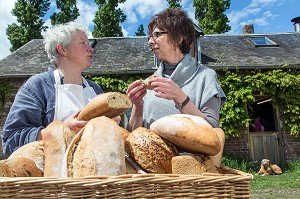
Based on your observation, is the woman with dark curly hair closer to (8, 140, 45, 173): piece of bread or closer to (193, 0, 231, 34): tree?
(8, 140, 45, 173): piece of bread

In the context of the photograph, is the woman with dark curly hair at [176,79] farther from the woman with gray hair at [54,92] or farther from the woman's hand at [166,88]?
the woman with gray hair at [54,92]

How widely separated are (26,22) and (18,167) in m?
20.7

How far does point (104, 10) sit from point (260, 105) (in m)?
9.99

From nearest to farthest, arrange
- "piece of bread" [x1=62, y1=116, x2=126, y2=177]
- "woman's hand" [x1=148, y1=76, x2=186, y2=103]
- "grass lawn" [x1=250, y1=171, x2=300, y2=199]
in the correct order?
1. "piece of bread" [x1=62, y1=116, x2=126, y2=177]
2. "woman's hand" [x1=148, y1=76, x2=186, y2=103]
3. "grass lawn" [x1=250, y1=171, x2=300, y2=199]

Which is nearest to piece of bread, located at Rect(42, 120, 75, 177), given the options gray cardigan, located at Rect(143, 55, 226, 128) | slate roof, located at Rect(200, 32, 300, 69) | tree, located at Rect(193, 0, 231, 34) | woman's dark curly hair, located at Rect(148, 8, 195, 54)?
gray cardigan, located at Rect(143, 55, 226, 128)

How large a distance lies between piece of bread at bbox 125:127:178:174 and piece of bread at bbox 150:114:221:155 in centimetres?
4

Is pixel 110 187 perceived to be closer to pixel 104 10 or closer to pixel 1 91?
pixel 1 91

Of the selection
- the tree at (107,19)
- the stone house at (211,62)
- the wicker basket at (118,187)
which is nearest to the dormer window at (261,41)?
the stone house at (211,62)

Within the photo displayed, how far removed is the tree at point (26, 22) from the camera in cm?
1947

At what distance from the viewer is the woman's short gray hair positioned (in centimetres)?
212

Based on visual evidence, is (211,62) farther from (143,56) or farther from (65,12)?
(65,12)

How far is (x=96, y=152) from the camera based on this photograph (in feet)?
3.82

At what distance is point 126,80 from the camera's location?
33.1ft

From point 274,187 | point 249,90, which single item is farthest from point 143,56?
point 274,187
